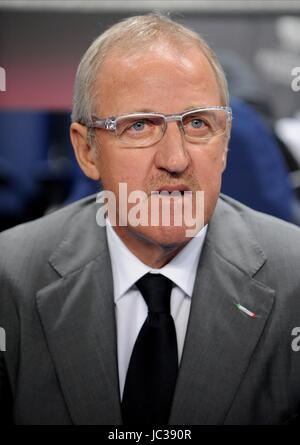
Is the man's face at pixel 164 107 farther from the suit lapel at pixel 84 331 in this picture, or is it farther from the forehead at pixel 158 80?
the suit lapel at pixel 84 331

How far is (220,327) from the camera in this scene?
1137mm

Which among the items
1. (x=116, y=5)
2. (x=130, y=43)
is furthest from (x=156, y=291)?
(x=116, y=5)

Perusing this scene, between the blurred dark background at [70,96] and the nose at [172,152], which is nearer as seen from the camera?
the nose at [172,152]

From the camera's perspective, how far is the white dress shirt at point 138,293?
115cm

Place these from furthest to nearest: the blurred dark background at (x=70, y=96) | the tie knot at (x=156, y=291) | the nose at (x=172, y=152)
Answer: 1. the blurred dark background at (x=70, y=96)
2. the tie knot at (x=156, y=291)
3. the nose at (x=172, y=152)

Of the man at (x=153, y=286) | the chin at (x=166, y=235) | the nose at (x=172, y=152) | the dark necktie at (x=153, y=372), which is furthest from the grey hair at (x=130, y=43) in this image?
the dark necktie at (x=153, y=372)

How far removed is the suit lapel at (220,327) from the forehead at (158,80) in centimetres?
29

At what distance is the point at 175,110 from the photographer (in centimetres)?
105

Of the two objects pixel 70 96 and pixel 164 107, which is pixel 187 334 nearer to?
pixel 164 107

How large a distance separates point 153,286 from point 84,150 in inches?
12.2

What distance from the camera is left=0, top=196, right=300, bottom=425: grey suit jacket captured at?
111 cm
